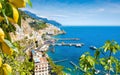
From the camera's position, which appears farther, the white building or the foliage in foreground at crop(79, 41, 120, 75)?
the white building

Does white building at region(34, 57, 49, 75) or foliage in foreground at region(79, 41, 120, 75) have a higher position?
foliage in foreground at region(79, 41, 120, 75)

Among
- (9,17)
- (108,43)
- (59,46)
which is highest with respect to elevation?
(9,17)

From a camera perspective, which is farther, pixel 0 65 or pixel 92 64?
pixel 92 64

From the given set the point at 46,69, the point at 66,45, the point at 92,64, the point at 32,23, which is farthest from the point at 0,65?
the point at 32,23

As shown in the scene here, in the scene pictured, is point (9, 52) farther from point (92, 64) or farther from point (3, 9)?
point (92, 64)

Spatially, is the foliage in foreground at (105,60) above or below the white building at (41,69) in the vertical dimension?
above

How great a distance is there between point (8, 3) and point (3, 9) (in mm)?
24

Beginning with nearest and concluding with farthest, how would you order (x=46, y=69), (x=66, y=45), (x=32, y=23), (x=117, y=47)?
(x=117, y=47), (x=46, y=69), (x=66, y=45), (x=32, y=23)

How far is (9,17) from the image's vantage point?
935 mm

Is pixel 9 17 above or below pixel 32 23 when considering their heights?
above

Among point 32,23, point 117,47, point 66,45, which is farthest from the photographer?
point 32,23

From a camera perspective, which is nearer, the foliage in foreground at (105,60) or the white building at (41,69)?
the foliage in foreground at (105,60)

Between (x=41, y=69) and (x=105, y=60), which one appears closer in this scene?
(x=105, y=60)

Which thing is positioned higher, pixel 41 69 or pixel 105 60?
pixel 105 60
